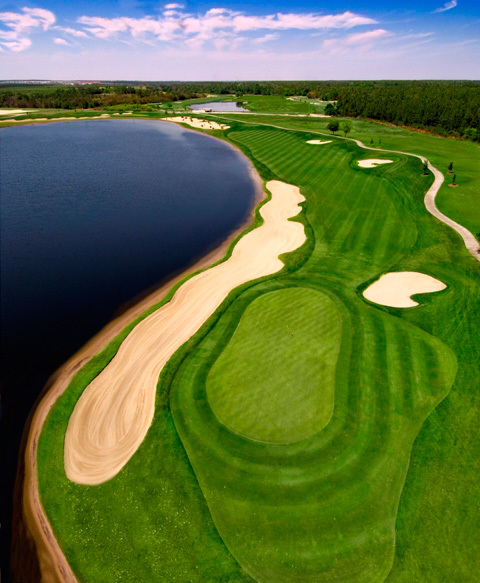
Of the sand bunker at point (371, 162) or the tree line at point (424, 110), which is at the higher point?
the tree line at point (424, 110)

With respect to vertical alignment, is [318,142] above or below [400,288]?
above

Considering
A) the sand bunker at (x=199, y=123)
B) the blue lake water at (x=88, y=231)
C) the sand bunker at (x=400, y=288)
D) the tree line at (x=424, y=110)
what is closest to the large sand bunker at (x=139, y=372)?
the blue lake water at (x=88, y=231)

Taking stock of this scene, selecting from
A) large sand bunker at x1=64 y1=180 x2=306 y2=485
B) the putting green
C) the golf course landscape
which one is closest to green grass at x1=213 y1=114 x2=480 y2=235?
the golf course landscape

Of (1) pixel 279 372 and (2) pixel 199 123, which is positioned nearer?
(1) pixel 279 372

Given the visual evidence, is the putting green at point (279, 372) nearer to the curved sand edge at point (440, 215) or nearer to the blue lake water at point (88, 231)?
the blue lake water at point (88, 231)

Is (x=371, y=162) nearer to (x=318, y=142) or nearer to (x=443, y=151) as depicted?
(x=318, y=142)

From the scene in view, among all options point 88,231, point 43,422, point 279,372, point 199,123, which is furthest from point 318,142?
point 43,422

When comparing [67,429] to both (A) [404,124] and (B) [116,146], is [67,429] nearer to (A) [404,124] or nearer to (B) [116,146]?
(B) [116,146]
